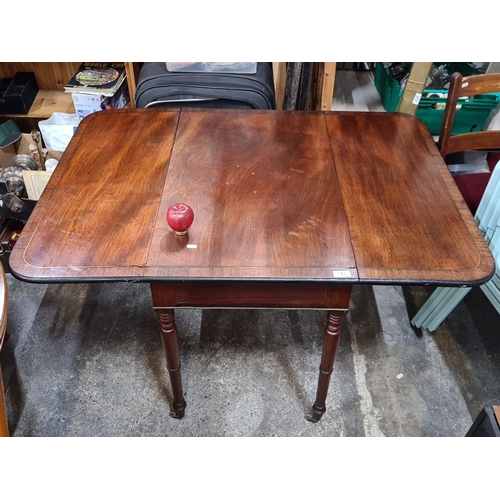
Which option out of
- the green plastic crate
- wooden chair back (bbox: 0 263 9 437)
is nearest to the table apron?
wooden chair back (bbox: 0 263 9 437)

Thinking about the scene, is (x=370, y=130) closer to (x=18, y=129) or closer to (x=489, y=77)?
(x=489, y=77)

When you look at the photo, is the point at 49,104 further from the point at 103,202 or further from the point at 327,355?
the point at 327,355

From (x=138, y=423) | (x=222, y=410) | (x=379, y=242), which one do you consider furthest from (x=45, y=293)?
(x=379, y=242)

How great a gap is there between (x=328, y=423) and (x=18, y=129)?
2264 millimetres

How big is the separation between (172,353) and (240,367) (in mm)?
445

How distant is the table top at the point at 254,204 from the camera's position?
1126 mm

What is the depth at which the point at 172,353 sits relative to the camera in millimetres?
1388

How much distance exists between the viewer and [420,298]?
6.61ft

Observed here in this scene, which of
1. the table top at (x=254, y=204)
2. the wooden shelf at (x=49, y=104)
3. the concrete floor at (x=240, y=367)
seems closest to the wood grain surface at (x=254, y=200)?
the table top at (x=254, y=204)

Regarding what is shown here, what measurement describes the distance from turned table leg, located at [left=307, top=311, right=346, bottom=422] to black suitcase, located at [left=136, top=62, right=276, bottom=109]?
1.09 metres

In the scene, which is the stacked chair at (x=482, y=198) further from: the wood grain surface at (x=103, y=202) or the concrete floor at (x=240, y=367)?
the wood grain surface at (x=103, y=202)

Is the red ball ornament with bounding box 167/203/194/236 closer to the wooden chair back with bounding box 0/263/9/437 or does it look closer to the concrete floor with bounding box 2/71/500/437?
the wooden chair back with bounding box 0/263/9/437

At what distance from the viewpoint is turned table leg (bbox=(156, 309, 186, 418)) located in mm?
1282

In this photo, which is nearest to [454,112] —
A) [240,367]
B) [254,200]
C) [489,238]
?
[489,238]
